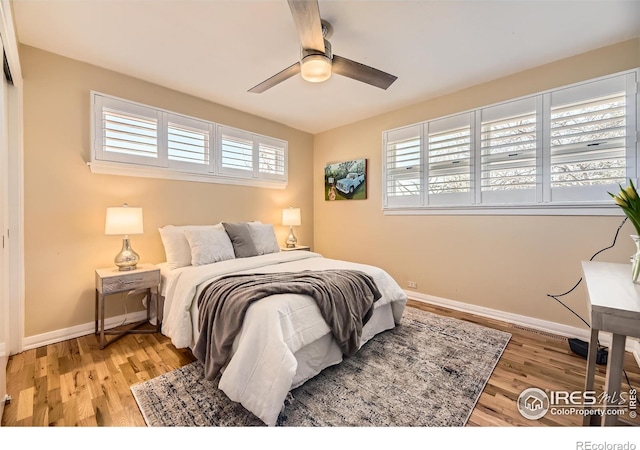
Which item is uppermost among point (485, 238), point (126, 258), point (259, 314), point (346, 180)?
point (346, 180)

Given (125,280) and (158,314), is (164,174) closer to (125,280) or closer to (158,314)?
(125,280)

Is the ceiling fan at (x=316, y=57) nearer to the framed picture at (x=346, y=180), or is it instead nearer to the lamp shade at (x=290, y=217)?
the framed picture at (x=346, y=180)

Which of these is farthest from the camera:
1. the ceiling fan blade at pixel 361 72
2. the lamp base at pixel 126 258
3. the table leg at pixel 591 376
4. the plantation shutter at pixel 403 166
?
the plantation shutter at pixel 403 166

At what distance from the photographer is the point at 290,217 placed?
163 inches

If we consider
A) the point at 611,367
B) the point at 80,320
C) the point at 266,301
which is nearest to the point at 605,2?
the point at 611,367

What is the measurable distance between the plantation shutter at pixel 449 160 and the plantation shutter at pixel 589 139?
0.76 meters

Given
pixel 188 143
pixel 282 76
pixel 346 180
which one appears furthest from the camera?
pixel 346 180

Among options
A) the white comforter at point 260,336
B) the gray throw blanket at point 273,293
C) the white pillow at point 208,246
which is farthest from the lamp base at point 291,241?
the gray throw blanket at point 273,293

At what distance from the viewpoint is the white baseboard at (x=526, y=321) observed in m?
2.38

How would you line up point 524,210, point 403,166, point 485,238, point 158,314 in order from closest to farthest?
point 158,314, point 524,210, point 485,238, point 403,166

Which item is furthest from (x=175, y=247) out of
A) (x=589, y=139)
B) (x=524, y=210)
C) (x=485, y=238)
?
(x=589, y=139)

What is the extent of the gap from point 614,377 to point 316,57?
2362mm

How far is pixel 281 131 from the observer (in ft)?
14.2

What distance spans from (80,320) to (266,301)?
2235mm
